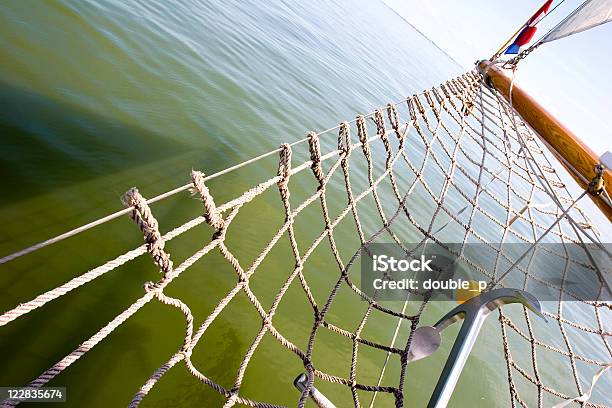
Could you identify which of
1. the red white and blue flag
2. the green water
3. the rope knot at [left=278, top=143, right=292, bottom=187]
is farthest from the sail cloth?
the rope knot at [left=278, top=143, right=292, bottom=187]

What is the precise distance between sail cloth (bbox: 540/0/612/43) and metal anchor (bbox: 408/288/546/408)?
3324 millimetres

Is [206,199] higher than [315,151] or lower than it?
lower

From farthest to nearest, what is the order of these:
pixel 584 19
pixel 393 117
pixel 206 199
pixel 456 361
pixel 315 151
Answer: pixel 584 19 → pixel 393 117 → pixel 315 151 → pixel 456 361 → pixel 206 199

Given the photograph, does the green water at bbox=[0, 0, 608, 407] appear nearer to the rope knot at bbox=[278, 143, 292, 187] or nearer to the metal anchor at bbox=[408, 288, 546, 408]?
the metal anchor at bbox=[408, 288, 546, 408]

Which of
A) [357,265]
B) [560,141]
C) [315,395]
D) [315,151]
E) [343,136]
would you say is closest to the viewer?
[315,395]

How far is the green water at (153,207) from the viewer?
2619mm

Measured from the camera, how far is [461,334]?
1625 mm

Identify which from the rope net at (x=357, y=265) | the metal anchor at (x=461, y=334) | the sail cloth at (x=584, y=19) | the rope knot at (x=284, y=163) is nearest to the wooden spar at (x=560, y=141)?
the rope net at (x=357, y=265)

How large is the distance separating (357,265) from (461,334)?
124 inches

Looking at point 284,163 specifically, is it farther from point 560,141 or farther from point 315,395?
point 560,141

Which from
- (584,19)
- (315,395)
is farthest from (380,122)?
(584,19)

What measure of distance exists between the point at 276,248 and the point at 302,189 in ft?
4.78

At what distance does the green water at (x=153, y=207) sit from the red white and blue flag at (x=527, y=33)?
3.12m

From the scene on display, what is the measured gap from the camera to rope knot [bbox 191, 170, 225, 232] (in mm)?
1251
